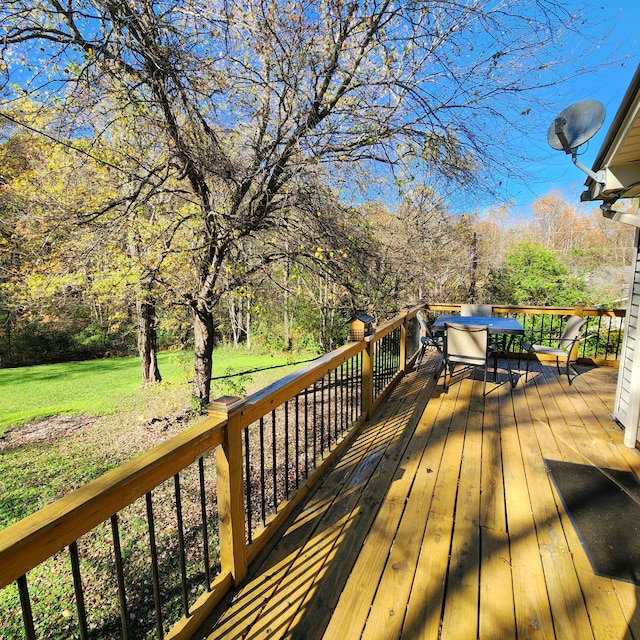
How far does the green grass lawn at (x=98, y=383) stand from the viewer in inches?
302

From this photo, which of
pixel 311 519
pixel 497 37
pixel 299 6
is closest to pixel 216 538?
pixel 311 519

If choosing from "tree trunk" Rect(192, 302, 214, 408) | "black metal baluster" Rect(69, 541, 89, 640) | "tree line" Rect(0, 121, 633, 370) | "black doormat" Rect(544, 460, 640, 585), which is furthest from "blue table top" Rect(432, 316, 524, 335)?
"black metal baluster" Rect(69, 541, 89, 640)

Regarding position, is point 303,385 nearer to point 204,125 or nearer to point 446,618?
point 446,618

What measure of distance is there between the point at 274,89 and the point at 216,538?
14.8 feet

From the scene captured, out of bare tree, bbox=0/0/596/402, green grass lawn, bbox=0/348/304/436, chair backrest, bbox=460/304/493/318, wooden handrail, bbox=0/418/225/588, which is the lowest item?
green grass lawn, bbox=0/348/304/436

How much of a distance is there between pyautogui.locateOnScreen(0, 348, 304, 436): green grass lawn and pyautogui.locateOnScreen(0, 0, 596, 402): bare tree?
3643 mm

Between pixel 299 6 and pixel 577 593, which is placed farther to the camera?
pixel 299 6

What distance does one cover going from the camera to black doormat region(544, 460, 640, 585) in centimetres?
171

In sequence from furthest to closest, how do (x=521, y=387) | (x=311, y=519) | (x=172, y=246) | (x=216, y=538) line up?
(x=172, y=246) < (x=521, y=387) < (x=216, y=538) < (x=311, y=519)

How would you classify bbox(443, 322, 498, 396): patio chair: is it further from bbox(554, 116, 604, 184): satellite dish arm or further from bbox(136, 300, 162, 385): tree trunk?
bbox(136, 300, 162, 385): tree trunk

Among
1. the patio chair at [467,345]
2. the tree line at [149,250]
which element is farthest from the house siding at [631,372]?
the tree line at [149,250]

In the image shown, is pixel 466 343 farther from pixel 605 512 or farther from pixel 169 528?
pixel 169 528

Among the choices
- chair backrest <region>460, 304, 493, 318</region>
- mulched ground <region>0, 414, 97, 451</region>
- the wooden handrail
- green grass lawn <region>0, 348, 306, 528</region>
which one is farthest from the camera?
mulched ground <region>0, 414, 97, 451</region>

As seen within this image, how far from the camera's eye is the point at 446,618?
1438 mm
